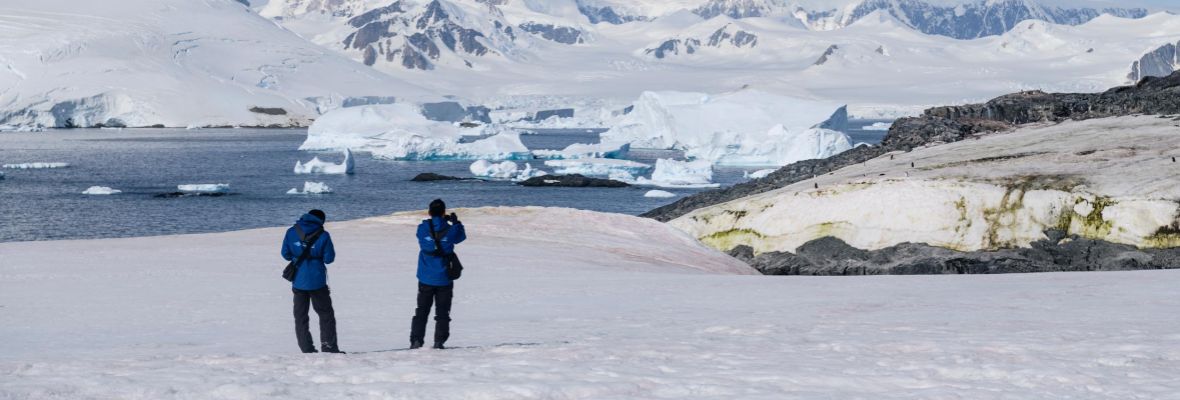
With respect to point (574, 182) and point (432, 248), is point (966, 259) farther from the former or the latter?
point (574, 182)

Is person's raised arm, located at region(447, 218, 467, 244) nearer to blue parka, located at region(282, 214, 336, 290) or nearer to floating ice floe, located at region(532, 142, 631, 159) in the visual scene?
blue parka, located at region(282, 214, 336, 290)

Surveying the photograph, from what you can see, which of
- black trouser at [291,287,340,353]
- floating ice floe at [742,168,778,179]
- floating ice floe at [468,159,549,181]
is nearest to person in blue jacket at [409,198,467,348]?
black trouser at [291,287,340,353]

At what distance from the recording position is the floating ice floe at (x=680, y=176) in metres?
Answer: 91.4

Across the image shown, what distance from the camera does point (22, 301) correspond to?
1611 centimetres

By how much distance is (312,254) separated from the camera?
11742mm

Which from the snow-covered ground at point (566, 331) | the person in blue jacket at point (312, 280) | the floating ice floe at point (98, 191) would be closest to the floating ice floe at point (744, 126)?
the floating ice floe at point (98, 191)

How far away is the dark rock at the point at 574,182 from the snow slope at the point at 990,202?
5526 cm

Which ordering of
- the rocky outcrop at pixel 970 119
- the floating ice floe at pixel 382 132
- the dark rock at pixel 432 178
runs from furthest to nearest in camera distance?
the floating ice floe at pixel 382 132, the dark rock at pixel 432 178, the rocky outcrop at pixel 970 119

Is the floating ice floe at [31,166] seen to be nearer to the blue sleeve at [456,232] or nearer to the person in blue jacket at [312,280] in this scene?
the person in blue jacket at [312,280]

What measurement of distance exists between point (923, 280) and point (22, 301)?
43.2 ft

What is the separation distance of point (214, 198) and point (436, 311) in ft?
238

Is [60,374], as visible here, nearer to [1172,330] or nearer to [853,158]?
[1172,330]

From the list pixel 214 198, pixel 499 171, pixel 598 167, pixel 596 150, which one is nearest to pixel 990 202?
pixel 214 198

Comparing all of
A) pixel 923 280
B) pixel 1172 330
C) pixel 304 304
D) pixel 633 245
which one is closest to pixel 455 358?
pixel 304 304
